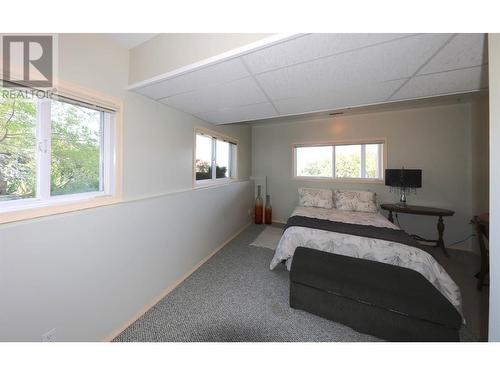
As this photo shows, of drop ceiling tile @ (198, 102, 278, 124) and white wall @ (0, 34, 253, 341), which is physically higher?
drop ceiling tile @ (198, 102, 278, 124)

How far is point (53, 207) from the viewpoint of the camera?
1144 millimetres

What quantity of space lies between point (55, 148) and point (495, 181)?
2.50m

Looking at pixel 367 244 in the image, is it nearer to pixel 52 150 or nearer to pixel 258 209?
pixel 258 209

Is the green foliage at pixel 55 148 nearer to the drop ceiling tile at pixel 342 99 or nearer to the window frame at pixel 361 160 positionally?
the drop ceiling tile at pixel 342 99

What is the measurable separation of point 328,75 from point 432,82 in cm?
94

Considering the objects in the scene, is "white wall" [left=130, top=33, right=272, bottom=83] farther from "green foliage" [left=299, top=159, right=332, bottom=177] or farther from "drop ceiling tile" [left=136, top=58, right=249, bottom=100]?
"green foliage" [left=299, top=159, right=332, bottom=177]

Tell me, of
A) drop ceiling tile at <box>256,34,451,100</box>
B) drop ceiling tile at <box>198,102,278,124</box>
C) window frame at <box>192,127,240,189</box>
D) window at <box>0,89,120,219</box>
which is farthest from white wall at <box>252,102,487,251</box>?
window at <box>0,89,120,219</box>

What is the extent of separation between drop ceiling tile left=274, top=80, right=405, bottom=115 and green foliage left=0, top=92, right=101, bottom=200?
1805 mm

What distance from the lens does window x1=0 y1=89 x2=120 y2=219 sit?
1.04 m

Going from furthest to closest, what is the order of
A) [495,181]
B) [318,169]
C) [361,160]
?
[318,169], [361,160], [495,181]

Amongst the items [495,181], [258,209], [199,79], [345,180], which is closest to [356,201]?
[345,180]

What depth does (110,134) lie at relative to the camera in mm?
1536

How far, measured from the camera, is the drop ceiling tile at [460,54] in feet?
3.36
